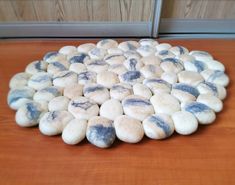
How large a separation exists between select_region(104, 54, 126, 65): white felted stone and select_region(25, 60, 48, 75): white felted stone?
0.16 metres

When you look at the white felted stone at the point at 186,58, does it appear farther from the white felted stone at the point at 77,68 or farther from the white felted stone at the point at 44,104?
the white felted stone at the point at 44,104

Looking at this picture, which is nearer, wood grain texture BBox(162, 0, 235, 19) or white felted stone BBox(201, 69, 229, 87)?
white felted stone BBox(201, 69, 229, 87)

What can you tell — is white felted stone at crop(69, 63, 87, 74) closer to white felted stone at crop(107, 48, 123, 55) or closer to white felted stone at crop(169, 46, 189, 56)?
white felted stone at crop(107, 48, 123, 55)

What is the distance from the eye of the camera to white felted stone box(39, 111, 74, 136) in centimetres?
45

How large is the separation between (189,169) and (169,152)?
5 cm

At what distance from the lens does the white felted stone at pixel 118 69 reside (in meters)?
0.57

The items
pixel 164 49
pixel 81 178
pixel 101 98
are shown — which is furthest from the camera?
pixel 164 49

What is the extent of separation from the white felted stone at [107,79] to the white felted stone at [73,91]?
0.16 feet

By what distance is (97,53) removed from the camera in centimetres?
63

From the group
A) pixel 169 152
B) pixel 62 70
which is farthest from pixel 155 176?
pixel 62 70

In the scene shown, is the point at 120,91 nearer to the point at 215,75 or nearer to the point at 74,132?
the point at 74,132

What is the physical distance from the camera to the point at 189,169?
41 cm

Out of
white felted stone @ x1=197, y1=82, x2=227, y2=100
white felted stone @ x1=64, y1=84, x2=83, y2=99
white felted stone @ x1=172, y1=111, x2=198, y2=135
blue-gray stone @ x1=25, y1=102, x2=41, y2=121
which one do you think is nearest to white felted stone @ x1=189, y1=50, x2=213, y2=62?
white felted stone @ x1=197, y1=82, x2=227, y2=100

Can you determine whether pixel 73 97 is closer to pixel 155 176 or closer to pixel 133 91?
pixel 133 91
